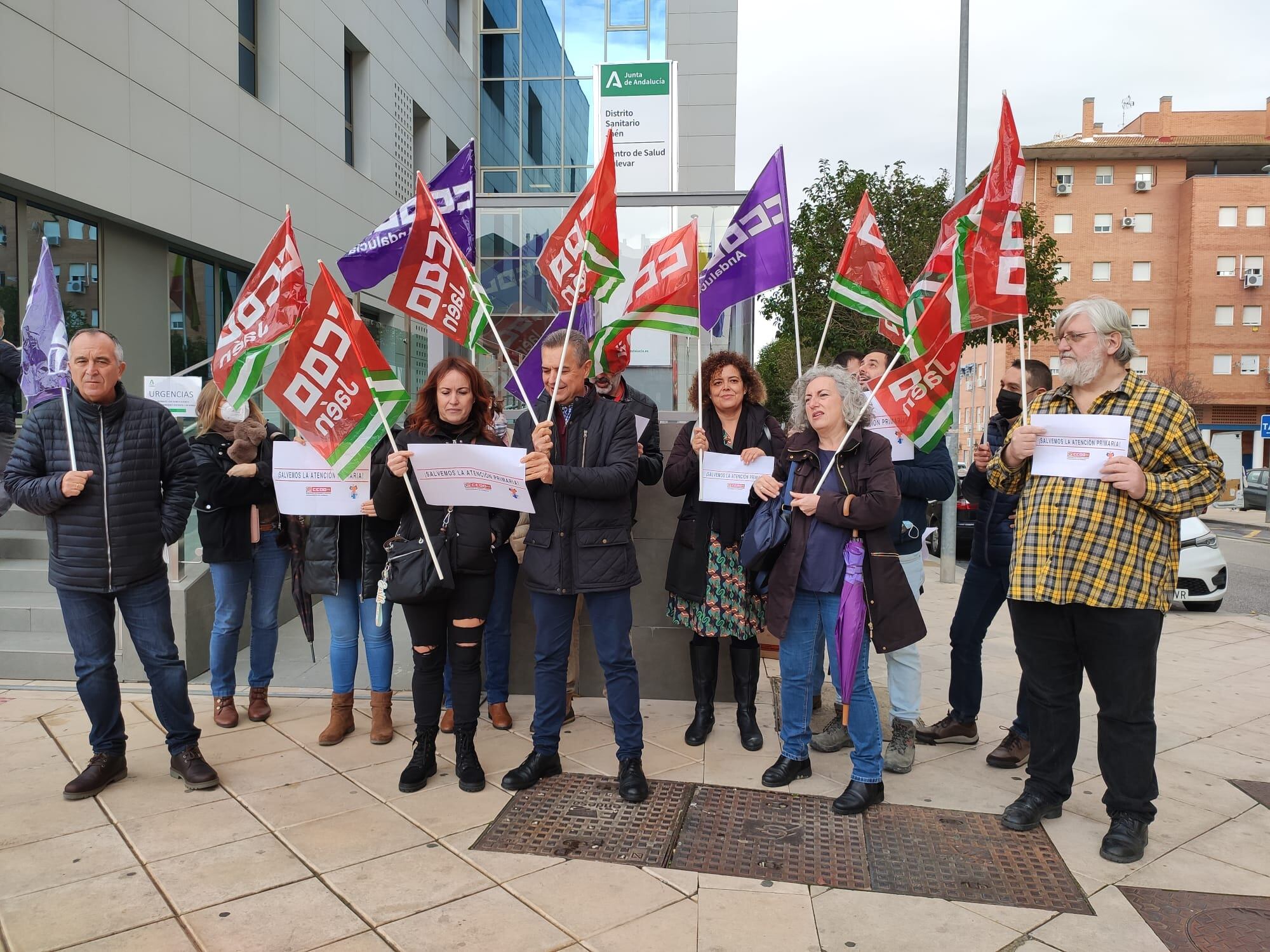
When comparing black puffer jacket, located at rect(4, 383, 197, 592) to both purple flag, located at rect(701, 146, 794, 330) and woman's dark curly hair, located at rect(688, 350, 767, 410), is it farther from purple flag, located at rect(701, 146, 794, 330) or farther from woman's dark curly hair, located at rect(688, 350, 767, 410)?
purple flag, located at rect(701, 146, 794, 330)

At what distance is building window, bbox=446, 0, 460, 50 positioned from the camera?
79.3ft

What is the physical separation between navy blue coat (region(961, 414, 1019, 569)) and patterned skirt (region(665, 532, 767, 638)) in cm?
122

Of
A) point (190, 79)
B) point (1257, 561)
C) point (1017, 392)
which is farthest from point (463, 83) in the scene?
point (1017, 392)

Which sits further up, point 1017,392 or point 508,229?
point 508,229

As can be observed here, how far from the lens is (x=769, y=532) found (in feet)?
14.3

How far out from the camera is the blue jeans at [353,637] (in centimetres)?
507

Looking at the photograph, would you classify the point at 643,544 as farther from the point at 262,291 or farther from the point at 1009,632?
the point at 1009,632

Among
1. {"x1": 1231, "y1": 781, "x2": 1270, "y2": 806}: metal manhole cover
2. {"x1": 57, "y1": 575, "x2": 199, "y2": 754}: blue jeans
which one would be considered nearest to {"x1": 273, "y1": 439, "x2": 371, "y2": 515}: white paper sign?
{"x1": 57, "y1": 575, "x2": 199, "y2": 754}: blue jeans

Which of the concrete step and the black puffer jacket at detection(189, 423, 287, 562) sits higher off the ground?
the black puffer jacket at detection(189, 423, 287, 562)

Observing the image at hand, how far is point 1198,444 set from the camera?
366cm

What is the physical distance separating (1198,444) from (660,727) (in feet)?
10.5

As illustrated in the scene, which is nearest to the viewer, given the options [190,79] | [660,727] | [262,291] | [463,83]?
[262,291]

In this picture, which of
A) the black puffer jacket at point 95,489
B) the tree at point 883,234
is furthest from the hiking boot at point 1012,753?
the tree at point 883,234

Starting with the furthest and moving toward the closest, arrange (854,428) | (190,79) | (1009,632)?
(190,79) → (1009,632) → (854,428)
